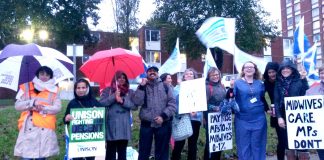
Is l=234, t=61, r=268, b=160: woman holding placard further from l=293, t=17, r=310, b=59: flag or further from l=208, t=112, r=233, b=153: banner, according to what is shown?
l=293, t=17, r=310, b=59: flag

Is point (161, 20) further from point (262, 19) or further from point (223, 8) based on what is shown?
point (262, 19)

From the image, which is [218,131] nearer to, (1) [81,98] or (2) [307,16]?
(1) [81,98]

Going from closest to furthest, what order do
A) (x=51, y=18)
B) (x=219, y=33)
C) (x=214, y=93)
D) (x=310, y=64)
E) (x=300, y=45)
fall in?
1. (x=214, y=93)
2. (x=219, y=33)
3. (x=300, y=45)
4. (x=310, y=64)
5. (x=51, y=18)

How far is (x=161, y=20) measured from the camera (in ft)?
142

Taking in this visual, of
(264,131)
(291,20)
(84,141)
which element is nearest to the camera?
(84,141)

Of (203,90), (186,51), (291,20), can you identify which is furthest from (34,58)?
(291,20)

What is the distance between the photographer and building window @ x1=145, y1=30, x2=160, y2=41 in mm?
51819

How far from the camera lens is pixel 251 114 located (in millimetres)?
7098

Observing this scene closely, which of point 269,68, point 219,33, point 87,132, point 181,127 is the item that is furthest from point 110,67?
point 269,68

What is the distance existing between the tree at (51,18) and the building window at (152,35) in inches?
514

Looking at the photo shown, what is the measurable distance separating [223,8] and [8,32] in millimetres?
21073

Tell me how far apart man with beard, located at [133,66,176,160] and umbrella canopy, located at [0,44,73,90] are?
4.47 ft

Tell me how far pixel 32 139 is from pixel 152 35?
153 ft

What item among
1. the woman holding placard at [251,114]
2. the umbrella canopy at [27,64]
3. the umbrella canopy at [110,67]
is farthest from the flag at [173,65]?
the umbrella canopy at [27,64]
